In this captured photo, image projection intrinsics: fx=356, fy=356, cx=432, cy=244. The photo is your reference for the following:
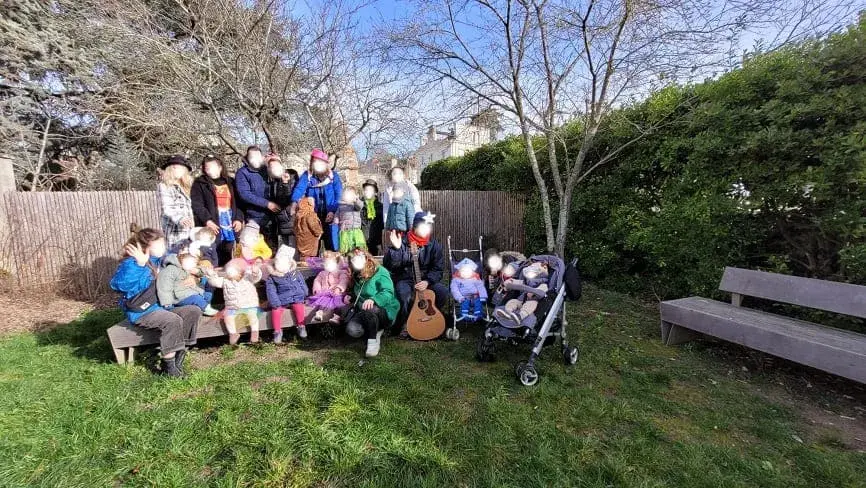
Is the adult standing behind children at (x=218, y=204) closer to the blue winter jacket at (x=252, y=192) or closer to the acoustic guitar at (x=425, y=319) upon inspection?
the blue winter jacket at (x=252, y=192)

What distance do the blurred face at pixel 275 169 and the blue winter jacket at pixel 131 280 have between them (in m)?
1.98

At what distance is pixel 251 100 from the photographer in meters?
6.50

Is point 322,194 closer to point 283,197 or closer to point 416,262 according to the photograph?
point 283,197

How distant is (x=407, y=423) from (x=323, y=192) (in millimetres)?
3623

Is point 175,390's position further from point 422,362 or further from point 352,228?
point 352,228

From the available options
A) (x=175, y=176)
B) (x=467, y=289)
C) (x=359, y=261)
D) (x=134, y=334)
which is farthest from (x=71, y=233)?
(x=467, y=289)

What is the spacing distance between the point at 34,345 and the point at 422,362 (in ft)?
14.6

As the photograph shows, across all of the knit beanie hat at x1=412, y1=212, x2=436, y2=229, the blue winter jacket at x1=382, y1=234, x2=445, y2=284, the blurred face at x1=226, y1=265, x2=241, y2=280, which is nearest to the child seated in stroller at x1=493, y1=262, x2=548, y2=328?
the blue winter jacket at x1=382, y1=234, x2=445, y2=284

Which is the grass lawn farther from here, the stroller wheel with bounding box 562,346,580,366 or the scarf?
the scarf

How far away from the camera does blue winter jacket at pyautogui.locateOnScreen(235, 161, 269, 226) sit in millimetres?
4805

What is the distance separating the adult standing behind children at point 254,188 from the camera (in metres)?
4.80

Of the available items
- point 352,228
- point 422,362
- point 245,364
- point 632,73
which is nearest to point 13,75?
point 352,228

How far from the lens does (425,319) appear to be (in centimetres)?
429

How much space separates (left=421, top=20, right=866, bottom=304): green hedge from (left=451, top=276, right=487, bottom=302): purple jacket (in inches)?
107
